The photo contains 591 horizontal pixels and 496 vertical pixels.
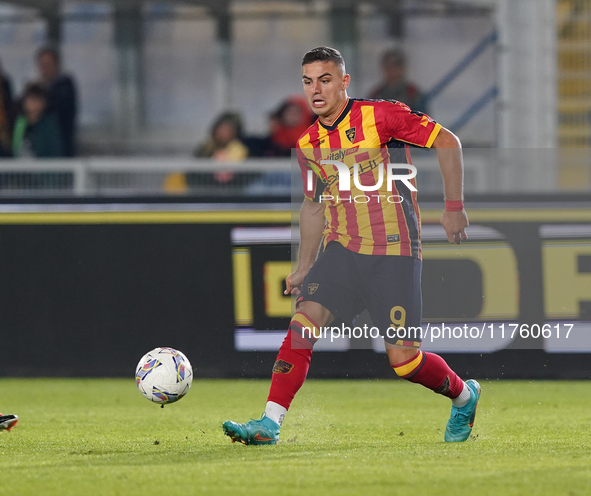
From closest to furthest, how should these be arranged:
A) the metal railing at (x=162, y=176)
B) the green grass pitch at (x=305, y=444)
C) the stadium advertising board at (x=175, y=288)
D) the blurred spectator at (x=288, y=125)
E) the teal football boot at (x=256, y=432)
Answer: the green grass pitch at (x=305, y=444)
the teal football boot at (x=256, y=432)
the stadium advertising board at (x=175, y=288)
the metal railing at (x=162, y=176)
the blurred spectator at (x=288, y=125)

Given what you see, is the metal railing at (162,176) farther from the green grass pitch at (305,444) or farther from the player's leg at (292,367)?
the player's leg at (292,367)

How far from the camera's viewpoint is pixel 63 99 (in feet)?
38.4

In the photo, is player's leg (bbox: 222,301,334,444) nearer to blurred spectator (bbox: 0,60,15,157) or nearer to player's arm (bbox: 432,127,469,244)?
player's arm (bbox: 432,127,469,244)

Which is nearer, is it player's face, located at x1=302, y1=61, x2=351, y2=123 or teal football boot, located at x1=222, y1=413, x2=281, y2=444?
teal football boot, located at x1=222, y1=413, x2=281, y2=444

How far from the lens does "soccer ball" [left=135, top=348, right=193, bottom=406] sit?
585 centimetres

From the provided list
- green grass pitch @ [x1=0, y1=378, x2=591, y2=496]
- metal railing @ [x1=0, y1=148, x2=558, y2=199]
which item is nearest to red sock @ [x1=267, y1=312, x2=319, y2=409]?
green grass pitch @ [x1=0, y1=378, x2=591, y2=496]

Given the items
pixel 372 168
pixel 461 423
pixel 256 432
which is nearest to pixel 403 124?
pixel 372 168

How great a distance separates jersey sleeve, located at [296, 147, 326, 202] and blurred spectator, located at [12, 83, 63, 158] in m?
6.14

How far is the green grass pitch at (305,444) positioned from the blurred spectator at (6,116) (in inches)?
148

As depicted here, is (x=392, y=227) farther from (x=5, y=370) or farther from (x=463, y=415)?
(x=5, y=370)

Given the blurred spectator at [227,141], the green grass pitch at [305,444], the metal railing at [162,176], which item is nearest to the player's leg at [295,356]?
the green grass pitch at [305,444]

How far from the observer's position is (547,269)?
8688 millimetres

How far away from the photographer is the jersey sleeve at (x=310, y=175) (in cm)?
560

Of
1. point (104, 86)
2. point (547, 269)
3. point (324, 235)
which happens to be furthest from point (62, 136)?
point (324, 235)
